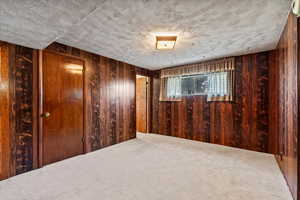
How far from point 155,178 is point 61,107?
6.68 feet

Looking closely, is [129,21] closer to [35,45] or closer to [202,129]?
[35,45]

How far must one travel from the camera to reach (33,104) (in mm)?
2420

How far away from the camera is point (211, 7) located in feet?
5.54

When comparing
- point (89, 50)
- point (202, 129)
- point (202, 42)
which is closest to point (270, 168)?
point (202, 129)

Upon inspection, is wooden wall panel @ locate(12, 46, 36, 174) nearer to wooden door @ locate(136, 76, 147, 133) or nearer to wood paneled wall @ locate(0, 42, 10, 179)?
wood paneled wall @ locate(0, 42, 10, 179)

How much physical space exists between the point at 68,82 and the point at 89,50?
79 centimetres

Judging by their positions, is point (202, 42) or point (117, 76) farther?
point (117, 76)

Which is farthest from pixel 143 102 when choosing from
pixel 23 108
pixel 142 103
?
pixel 23 108

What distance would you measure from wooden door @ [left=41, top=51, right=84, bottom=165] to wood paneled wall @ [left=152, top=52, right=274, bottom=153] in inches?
108

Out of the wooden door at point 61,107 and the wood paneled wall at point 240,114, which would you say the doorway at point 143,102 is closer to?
the wood paneled wall at point 240,114

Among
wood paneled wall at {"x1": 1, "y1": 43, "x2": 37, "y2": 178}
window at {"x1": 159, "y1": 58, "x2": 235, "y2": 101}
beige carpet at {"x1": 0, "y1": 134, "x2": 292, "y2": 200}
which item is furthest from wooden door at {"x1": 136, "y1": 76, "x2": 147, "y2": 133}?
wood paneled wall at {"x1": 1, "y1": 43, "x2": 37, "y2": 178}

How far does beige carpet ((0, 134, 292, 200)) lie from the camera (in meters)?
1.77

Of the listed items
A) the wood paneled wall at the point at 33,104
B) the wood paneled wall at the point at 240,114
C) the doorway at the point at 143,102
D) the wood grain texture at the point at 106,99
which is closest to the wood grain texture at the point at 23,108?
the wood paneled wall at the point at 33,104

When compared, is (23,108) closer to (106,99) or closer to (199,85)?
(106,99)
